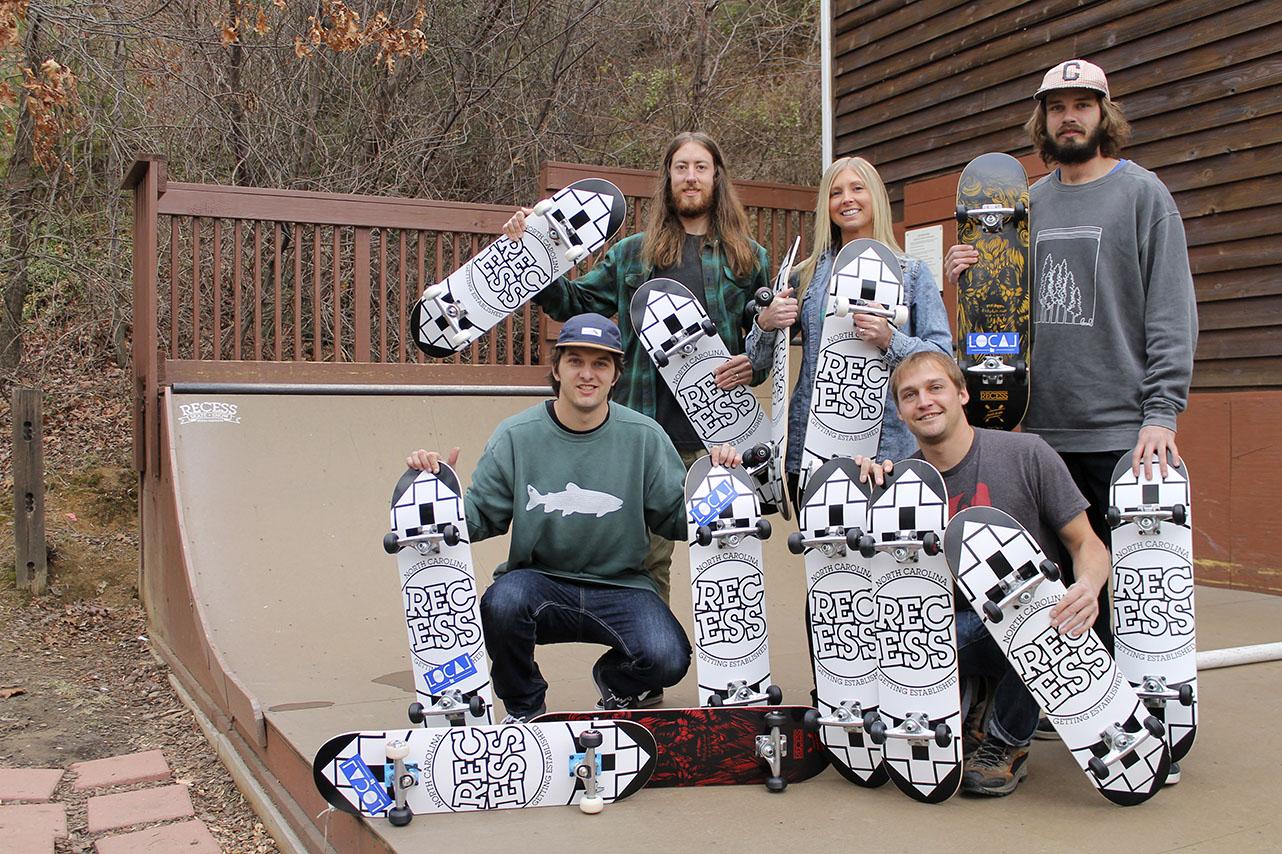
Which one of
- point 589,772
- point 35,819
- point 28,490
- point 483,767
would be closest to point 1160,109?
point 589,772

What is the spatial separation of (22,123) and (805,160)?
7.66 metres

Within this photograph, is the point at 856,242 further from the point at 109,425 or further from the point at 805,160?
the point at 805,160

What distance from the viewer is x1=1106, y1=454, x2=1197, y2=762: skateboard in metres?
2.44

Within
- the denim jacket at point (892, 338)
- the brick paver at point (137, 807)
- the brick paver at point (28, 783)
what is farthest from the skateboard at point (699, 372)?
the brick paver at point (28, 783)

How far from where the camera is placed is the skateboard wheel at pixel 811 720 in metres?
2.41

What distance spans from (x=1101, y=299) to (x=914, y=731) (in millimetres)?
1144

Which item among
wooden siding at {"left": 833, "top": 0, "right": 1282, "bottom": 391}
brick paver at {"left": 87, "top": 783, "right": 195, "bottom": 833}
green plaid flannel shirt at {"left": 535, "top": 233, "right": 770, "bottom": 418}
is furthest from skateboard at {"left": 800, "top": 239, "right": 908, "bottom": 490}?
wooden siding at {"left": 833, "top": 0, "right": 1282, "bottom": 391}

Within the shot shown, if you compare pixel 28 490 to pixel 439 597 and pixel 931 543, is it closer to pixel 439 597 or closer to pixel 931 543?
pixel 439 597

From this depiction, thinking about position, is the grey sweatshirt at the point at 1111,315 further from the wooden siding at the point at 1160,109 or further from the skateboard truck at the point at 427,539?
the wooden siding at the point at 1160,109

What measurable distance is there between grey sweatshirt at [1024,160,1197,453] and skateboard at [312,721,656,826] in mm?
1313

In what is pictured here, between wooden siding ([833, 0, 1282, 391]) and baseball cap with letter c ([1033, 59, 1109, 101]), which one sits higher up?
wooden siding ([833, 0, 1282, 391])

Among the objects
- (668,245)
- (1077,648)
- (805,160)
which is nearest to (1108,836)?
(1077,648)

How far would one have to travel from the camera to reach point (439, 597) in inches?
102

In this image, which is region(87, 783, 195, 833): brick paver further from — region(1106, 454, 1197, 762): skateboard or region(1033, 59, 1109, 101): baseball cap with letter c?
region(1033, 59, 1109, 101): baseball cap with letter c
